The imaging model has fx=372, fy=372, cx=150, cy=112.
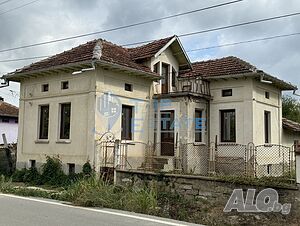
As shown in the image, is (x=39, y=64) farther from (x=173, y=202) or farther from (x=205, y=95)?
(x=173, y=202)

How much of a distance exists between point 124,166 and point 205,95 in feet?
20.6

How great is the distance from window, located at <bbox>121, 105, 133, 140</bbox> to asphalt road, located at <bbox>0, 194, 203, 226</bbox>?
7345mm

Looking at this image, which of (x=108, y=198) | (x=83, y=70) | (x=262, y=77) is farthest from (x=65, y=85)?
(x=262, y=77)

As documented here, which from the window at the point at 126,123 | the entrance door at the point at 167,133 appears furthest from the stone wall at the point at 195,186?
the entrance door at the point at 167,133

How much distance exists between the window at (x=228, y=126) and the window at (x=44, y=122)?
9.21m

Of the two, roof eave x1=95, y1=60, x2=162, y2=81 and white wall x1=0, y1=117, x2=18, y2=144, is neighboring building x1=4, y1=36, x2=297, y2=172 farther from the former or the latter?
white wall x1=0, y1=117, x2=18, y2=144

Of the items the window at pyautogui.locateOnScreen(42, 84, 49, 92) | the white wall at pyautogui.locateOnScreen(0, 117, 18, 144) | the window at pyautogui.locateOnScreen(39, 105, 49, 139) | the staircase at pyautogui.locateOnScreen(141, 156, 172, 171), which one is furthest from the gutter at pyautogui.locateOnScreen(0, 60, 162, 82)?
the white wall at pyautogui.locateOnScreen(0, 117, 18, 144)

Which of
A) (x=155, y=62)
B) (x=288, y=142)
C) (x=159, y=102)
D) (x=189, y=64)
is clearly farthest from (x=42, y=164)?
(x=288, y=142)

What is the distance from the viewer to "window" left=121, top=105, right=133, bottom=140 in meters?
18.6

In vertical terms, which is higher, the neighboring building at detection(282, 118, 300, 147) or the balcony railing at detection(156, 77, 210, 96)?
the balcony railing at detection(156, 77, 210, 96)

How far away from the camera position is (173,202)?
12.7 m

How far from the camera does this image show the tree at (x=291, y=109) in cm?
3913

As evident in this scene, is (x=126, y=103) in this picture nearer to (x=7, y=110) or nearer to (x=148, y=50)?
(x=148, y=50)

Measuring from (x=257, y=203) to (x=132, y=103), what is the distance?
9443 millimetres
